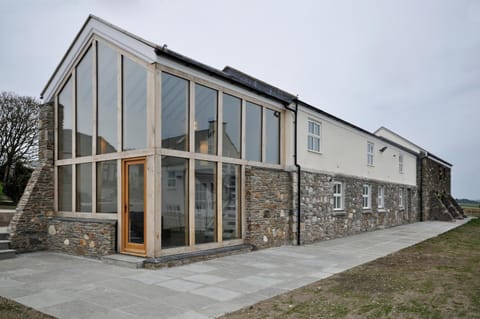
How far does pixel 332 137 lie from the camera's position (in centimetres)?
1496

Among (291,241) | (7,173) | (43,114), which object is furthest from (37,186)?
(7,173)

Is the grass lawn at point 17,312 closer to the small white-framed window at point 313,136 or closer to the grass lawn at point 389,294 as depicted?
the grass lawn at point 389,294

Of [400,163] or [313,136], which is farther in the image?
[400,163]

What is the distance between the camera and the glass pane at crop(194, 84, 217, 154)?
941 cm

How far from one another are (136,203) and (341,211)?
9510mm

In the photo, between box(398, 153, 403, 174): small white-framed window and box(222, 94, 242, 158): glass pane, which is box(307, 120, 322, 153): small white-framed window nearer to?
box(222, 94, 242, 158): glass pane

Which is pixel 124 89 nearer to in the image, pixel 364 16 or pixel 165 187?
pixel 165 187

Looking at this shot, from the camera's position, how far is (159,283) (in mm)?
6773

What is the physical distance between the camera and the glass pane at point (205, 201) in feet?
30.3

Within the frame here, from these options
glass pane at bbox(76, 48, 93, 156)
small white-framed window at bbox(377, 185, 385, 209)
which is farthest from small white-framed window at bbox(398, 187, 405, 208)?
glass pane at bbox(76, 48, 93, 156)

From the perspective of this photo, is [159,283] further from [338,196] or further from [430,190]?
[430,190]

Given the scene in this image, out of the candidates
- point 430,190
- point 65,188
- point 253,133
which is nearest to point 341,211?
point 253,133

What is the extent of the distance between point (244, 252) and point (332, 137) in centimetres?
688

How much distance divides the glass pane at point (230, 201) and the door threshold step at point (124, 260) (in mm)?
2677
